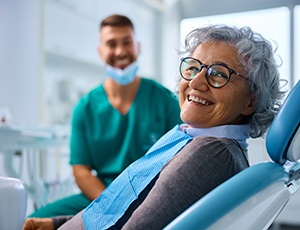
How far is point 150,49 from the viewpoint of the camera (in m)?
5.02

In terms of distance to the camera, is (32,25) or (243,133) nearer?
(243,133)

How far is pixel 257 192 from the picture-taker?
75 centimetres

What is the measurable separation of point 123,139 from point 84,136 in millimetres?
182

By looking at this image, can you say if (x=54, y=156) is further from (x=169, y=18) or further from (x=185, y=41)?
(x=185, y=41)

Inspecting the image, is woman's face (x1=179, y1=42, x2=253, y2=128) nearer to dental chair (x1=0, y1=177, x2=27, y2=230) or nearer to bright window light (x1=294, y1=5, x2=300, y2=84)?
dental chair (x1=0, y1=177, x2=27, y2=230)

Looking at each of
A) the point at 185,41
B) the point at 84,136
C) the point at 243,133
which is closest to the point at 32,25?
the point at 84,136

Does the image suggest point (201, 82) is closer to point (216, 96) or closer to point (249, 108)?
point (216, 96)

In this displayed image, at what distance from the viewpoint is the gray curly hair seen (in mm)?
1026

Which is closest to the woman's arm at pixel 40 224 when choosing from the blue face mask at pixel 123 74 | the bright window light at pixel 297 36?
the blue face mask at pixel 123 74

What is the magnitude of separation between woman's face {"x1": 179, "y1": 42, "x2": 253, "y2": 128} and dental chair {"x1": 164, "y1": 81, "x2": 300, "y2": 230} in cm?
22

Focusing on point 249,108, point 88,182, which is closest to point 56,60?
point 88,182

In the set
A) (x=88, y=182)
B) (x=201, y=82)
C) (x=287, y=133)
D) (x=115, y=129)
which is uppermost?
(x=201, y=82)

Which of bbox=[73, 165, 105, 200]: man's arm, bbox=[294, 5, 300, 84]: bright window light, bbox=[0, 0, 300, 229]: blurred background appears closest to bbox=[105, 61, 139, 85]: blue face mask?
bbox=[73, 165, 105, 200]: man's arm

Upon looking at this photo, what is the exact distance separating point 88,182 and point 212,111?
97 centimetres
